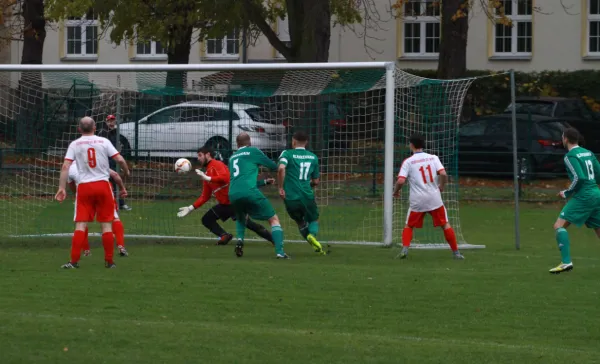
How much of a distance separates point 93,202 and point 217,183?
132 inches

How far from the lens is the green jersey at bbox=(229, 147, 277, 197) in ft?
46.2

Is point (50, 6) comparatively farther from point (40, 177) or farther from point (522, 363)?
point (522, 363)

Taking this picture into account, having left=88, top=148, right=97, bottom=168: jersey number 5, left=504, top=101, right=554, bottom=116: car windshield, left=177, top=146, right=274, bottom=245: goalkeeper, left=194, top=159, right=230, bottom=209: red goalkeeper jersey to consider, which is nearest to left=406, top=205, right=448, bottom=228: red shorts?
left=177, top=146, right=274, bottom=245: goalkeeper

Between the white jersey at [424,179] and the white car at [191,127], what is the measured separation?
3.93 metres

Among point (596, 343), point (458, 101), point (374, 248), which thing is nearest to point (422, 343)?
point (596, 343)

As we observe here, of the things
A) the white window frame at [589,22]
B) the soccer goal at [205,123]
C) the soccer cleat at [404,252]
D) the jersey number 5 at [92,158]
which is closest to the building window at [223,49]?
the white window frame at [589,22]

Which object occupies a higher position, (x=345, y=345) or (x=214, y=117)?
(x=214, y=117)

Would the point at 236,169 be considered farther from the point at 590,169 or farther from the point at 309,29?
the point at 309,29

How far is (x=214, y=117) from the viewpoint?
17.2 metres

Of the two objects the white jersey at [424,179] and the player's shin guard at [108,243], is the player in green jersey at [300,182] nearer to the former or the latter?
the white jersey at [424,179]

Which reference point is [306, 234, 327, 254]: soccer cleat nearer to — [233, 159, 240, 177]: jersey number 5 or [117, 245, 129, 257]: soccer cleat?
[233, 159, 240, 177]: jersey number 5

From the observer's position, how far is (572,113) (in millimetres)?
31078

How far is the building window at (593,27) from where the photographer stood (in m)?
38.7

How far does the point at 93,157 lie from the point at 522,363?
6380 mm
